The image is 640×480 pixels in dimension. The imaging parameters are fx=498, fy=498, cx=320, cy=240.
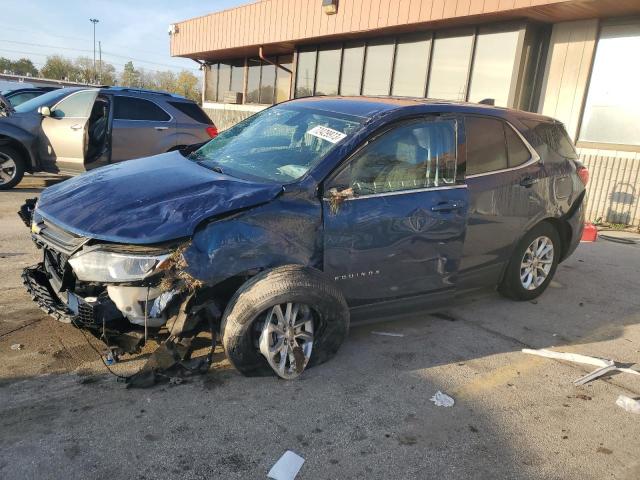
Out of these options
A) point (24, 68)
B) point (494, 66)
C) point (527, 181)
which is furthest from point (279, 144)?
point (24, 68)

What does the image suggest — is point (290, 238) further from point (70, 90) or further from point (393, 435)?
point (70, 90)

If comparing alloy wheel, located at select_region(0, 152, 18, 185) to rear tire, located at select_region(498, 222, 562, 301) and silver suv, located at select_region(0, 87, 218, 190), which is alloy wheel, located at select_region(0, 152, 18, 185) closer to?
silver suv, located at select_region(0, 87, 218, 190)

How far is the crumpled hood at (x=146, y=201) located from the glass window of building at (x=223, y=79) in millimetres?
18277

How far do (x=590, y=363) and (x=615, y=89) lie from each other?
741 centimetres

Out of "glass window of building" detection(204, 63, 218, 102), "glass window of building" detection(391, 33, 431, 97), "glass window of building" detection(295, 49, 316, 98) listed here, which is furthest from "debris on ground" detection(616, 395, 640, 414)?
"glass window of building" detection(204, 63, 218, 102)

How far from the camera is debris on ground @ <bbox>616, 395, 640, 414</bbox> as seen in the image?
315cm

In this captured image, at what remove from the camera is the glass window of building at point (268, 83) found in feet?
58.2

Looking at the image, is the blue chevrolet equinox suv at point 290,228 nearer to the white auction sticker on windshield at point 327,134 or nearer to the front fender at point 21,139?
the white auction sticker on windshield at point 327,134

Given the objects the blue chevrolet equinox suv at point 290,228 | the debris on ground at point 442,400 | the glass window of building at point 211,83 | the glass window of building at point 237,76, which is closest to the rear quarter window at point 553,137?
the blue chevrolet equinox suv at point 290,228

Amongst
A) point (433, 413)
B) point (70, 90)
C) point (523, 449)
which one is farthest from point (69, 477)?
point (70, 90)

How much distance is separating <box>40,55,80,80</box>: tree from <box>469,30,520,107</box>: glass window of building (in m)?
76.1

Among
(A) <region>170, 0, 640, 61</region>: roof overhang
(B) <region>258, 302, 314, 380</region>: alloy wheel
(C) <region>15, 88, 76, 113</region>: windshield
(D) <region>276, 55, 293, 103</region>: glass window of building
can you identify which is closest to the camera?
(B) <region>258, 302, 314, 380</region>: alloy wheel

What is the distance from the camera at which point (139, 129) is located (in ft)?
28.1

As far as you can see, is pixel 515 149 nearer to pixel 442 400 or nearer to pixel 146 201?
pixel 442 400
